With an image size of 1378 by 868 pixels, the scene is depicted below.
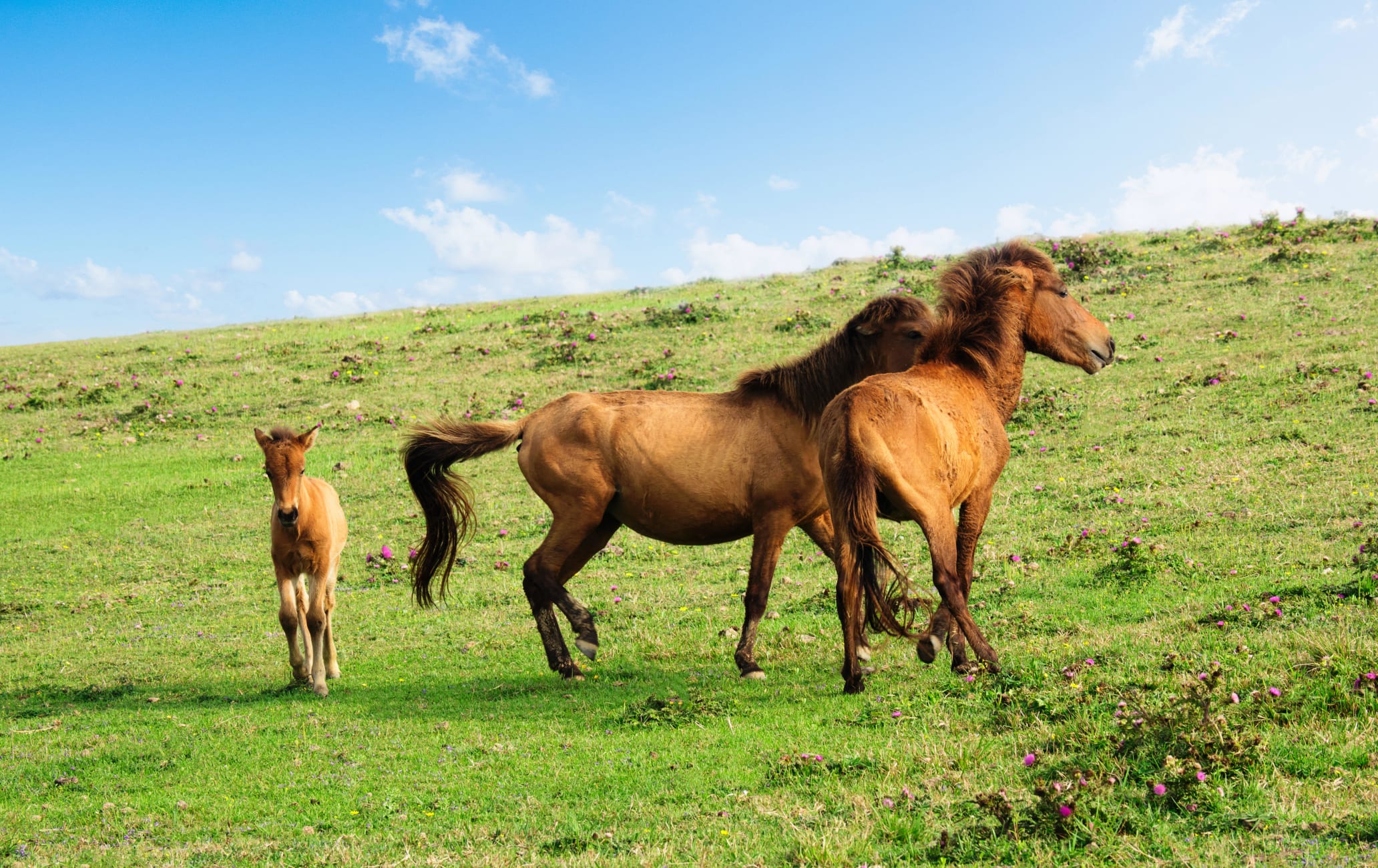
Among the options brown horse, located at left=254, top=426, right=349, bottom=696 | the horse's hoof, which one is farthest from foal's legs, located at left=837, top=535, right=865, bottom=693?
brown horse, located at left=254, top=426, right=349, bottom=696

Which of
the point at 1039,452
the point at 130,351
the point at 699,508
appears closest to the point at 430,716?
the point at 699,508

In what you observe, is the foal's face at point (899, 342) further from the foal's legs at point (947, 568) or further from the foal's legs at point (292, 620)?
the foal's legs at point (292, 620)

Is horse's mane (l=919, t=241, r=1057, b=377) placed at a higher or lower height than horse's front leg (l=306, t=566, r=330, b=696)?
higher

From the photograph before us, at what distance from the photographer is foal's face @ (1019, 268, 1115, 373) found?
8117mm

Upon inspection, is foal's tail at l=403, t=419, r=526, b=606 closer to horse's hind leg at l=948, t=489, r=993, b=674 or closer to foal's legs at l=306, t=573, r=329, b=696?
foal's legs at l=306, t=573, r=329, b=696

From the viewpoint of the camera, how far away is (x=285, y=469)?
28.5 ft

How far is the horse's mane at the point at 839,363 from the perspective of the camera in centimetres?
866

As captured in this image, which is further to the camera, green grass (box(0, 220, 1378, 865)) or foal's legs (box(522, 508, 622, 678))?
foal's legs (box(522, 508, 622, 678))

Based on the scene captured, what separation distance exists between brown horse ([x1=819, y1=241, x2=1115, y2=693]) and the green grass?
569mm

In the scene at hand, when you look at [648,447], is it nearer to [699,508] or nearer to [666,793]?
[699,508]

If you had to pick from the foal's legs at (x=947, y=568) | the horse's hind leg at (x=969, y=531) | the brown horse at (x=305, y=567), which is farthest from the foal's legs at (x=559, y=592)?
the foal's legs at (x=947, y=568)

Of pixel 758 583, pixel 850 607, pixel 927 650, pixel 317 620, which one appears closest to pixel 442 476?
pixel 317 620

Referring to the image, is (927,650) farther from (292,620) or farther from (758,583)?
(292,620)

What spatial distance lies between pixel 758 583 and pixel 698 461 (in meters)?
1.17
